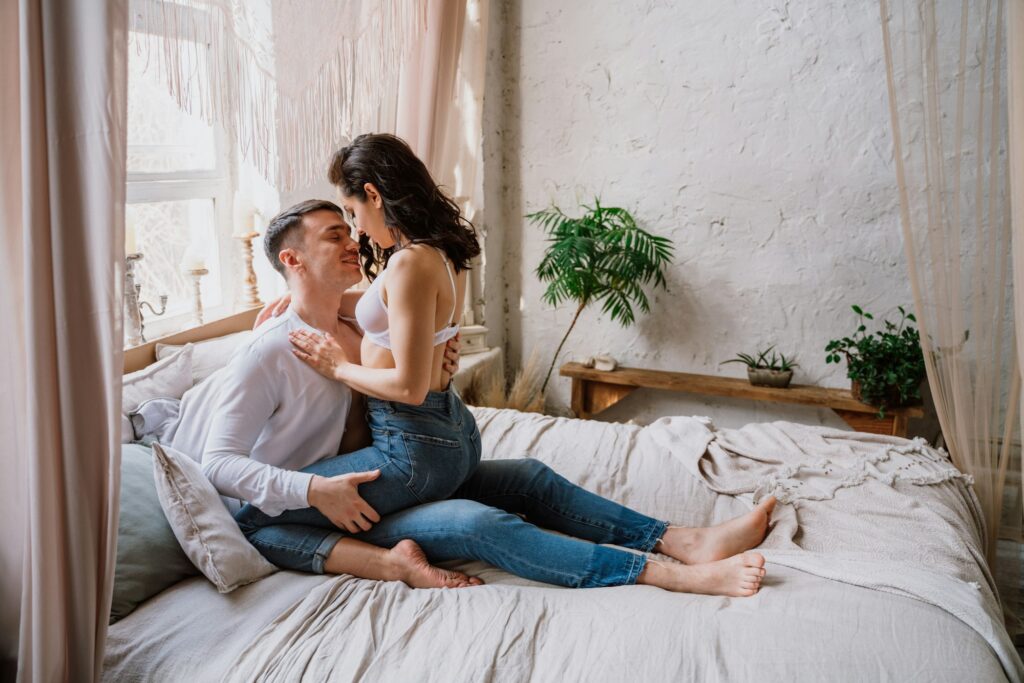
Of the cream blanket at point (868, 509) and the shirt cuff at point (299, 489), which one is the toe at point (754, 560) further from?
the shirt cuff at point (299, 489)

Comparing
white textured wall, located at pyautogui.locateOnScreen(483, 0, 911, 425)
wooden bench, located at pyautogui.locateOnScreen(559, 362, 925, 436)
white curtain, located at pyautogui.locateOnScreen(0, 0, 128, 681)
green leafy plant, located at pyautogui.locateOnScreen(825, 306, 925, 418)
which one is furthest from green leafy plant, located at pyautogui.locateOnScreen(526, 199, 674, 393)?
white curtain, located at pyautogui.locateOnScreen(0, 0, 128, 681)

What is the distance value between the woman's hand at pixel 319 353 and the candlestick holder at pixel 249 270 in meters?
1.19

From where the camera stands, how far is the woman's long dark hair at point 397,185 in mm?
1917

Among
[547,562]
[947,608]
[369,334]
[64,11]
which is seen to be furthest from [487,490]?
[64,11]

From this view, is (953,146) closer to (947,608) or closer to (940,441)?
(947,608)

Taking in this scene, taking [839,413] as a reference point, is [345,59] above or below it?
above

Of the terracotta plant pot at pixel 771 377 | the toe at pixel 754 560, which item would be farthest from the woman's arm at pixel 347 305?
the terracotta plant pot at pixel 771 377

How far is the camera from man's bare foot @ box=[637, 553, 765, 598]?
1708 mm

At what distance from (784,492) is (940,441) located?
1.51m

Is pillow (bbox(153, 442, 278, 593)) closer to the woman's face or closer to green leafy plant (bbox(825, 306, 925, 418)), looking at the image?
the woman's face

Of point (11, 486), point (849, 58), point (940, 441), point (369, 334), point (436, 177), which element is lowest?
A: point (940, 441)

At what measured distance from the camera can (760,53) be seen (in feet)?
11.2

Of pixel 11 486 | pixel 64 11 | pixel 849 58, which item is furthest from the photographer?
pixel 849 58

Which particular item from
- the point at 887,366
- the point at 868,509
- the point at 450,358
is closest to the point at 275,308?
the point at 450,358
